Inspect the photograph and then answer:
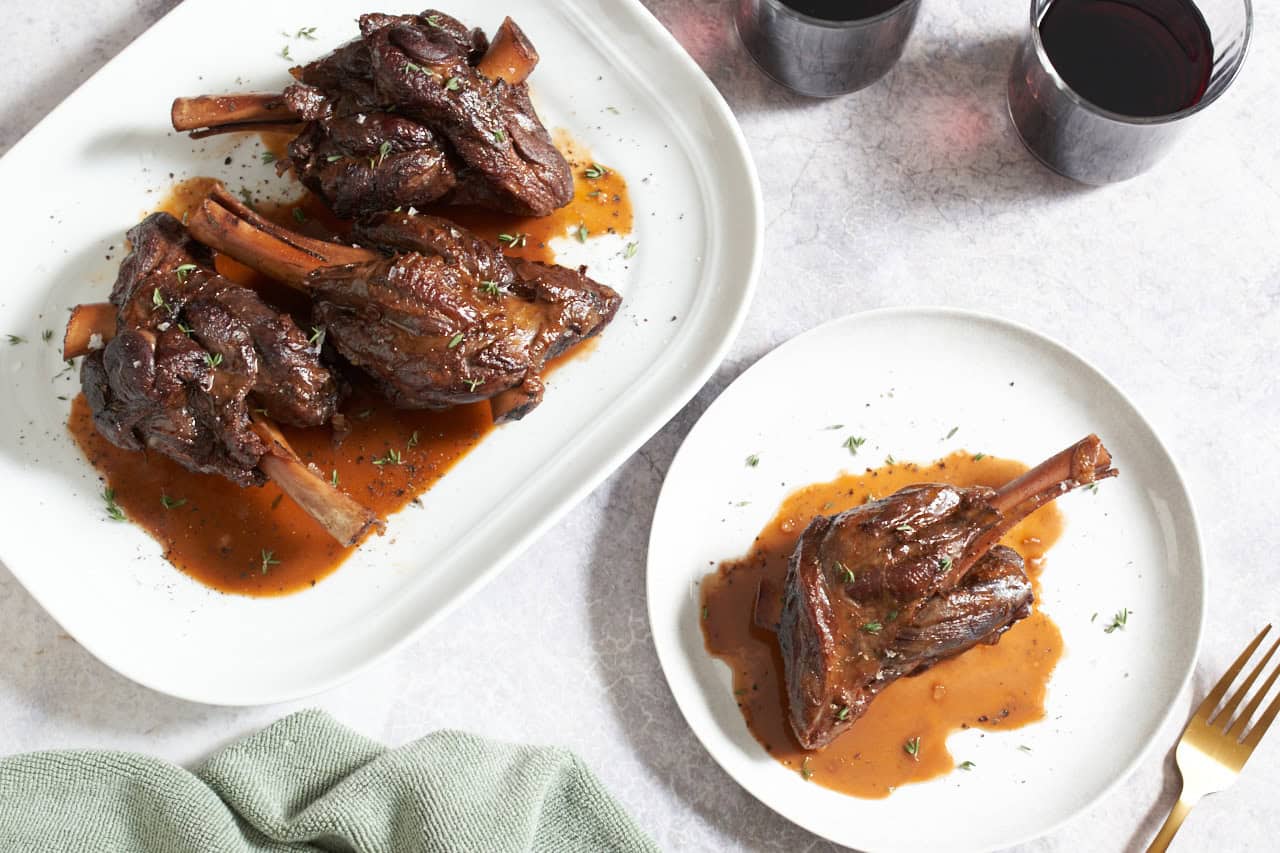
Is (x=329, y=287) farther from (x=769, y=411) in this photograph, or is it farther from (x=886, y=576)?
(x=886, y=576)

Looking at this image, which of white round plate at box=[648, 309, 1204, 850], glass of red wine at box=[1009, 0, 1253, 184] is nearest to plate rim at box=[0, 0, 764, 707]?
white round plate at box=[648, 309, 1204, 850]

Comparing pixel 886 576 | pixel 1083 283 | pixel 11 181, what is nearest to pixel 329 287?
pixel 11 181

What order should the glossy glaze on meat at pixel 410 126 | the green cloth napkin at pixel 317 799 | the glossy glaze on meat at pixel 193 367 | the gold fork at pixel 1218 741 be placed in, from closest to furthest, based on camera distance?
the glossy glaze on meat at pixel 193 367 < the glossy glaze on meat at pixel 410 126 < the green cloth napkin at pixel 317 799 < the gold fork at pixel 1218 741

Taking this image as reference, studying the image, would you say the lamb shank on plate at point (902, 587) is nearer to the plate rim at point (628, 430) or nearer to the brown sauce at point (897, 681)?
the brown sauce at point (897, 681)

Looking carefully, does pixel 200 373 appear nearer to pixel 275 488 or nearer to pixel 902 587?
pixel 275 488

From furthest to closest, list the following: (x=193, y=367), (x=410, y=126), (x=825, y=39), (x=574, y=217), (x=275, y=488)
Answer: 1. (x=574, y=217)
2. (x=275, y=488)
3. (x=825, y=39)
4. (x=410, y=126)
5. (x=193, y=367)

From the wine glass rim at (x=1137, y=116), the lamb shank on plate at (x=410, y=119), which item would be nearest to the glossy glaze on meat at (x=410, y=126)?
the lamb shank on plate at (x=410, y=119)

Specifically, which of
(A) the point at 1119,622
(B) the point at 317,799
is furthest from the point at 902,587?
(B) the point at 317,799
